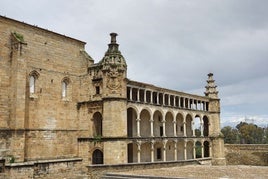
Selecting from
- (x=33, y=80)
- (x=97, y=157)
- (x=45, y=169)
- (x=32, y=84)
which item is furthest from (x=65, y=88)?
(x=45, y=169)

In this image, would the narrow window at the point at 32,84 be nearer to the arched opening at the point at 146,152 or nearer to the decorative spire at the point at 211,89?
the arched opening at the point at 146,152

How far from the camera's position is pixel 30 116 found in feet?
94.5

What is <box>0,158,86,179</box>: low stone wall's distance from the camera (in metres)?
24.9

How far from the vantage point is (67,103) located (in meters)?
32.9

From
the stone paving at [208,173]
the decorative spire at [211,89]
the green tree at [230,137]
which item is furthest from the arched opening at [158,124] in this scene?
the green tree at [230,137]

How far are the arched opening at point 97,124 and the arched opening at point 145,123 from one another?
20.8 ft

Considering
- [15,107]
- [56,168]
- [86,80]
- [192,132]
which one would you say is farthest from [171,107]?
[15,107]

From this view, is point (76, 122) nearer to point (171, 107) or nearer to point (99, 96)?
point (99, 96)

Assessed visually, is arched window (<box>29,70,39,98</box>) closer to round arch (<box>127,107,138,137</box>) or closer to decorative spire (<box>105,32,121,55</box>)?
decorative spire (<box>105,32,121,55</box>)

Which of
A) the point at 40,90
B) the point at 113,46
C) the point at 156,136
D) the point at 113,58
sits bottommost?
the point at 156,136

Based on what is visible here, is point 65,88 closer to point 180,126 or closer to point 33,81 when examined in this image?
point 33,81

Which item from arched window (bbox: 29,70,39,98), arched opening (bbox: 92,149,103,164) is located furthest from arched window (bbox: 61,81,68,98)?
arched opening (bbox: 92,149,103,164)

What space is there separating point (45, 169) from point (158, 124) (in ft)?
57.5

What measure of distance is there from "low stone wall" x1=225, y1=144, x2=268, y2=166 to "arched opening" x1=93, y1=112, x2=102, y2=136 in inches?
1121
